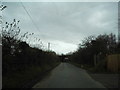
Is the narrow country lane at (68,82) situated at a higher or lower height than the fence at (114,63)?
lower

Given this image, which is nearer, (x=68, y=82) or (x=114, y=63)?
A: (x=68, y=82)

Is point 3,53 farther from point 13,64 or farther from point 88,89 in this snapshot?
point 88,89

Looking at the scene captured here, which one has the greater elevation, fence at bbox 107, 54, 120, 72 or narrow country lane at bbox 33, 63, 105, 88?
fence at bbox 107, 54, 120, 72

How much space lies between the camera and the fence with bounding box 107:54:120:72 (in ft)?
93.2

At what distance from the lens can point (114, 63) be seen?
96.3 ft

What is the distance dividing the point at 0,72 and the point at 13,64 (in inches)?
145

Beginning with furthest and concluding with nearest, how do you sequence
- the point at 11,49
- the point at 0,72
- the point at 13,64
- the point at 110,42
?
the point at 110,42
the point at 13,64
the point at 11,49
the point at 0,72

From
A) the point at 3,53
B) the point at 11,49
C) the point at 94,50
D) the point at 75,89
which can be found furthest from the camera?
the point at 94,50

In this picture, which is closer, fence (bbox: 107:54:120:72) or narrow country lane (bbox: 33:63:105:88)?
narrow country lane (bbox: 33:63:105:88)

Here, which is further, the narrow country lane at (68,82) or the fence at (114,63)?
the fence at (114,63)

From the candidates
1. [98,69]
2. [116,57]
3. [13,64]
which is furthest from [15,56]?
[98,69]

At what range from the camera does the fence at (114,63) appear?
2842 cm

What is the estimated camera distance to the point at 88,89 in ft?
45.4

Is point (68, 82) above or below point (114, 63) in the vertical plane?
below
